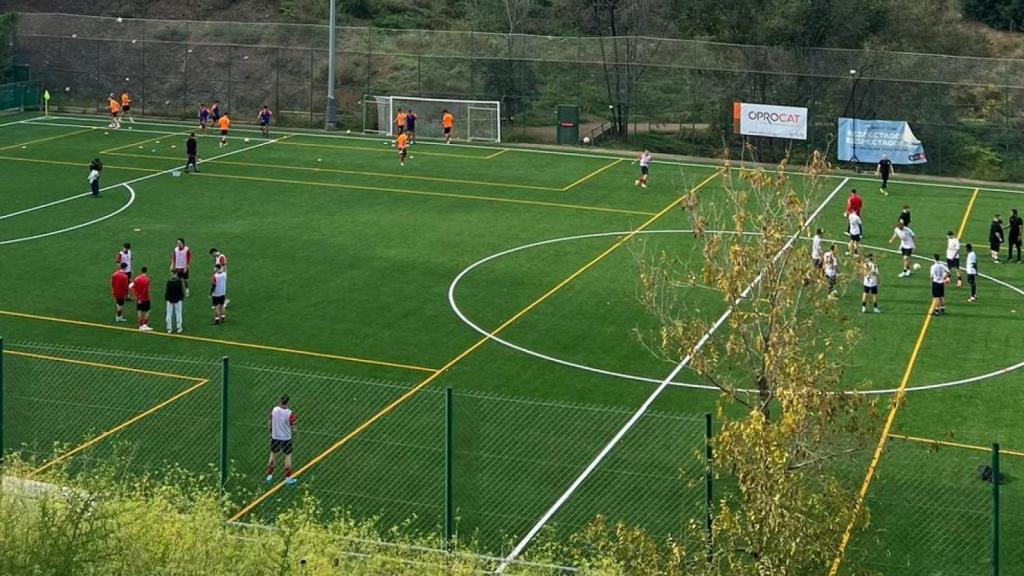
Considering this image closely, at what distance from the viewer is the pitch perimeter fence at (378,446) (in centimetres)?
2228

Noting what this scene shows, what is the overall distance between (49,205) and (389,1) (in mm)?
48939

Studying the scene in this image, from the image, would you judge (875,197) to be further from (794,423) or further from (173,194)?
(794,423)

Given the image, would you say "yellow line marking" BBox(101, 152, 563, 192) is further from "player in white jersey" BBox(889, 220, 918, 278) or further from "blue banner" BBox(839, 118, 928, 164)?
"player in white jersey" BBox(889, 220, 918, 278)

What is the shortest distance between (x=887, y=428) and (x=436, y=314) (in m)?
11.9

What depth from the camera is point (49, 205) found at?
4659 centimetres

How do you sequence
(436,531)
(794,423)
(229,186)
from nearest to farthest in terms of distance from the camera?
1. (794,423)
2. (436,531)
3. (229,186)

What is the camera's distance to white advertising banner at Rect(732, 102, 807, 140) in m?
59.1

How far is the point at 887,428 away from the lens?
26469 millimetres

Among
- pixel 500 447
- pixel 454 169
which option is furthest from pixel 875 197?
pixel 500 447

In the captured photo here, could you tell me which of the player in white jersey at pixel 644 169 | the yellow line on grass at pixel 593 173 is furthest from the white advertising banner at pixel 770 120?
the player in white jersey at pixel 644 169

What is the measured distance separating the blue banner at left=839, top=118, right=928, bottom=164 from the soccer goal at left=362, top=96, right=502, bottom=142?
14661mm

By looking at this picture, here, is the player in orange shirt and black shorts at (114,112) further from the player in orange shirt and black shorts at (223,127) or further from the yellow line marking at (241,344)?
the yellow line marking at (241,344)

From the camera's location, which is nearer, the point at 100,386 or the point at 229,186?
the point at 100,386

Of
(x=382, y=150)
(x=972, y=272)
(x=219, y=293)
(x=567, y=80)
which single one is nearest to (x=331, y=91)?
(x=382, y=150)
